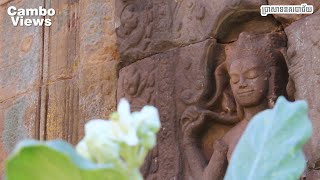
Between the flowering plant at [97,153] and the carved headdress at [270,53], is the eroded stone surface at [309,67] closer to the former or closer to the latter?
the carved headdress at [270,53]

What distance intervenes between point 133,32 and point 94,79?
266 mm

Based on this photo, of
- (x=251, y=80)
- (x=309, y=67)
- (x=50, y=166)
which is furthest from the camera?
(x=251, y=80)

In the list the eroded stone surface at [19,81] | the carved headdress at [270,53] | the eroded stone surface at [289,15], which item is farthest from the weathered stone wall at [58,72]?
the eroded stone surface at [289,15]

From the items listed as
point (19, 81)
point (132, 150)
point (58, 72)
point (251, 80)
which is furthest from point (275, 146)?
point (19, 81)

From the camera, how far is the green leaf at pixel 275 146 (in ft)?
1.83

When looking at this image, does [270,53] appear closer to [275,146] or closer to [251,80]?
[251,80]

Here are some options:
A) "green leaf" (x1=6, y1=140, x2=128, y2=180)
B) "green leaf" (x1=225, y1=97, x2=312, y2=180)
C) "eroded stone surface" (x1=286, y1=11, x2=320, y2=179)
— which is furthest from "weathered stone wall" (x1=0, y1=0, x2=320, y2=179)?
"green leaf" (x1=6, y1=140, x2=128, y2=180)

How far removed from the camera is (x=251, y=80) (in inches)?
96.7

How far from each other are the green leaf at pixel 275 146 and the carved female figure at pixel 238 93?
1879 mm

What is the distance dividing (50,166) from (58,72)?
108 inches

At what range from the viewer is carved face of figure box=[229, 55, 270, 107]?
2.46 metres

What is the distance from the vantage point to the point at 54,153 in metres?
0.48

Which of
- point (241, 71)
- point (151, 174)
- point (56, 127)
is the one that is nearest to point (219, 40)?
point (241, 71)

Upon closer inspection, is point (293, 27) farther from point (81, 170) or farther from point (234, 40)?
point (81, 170)
